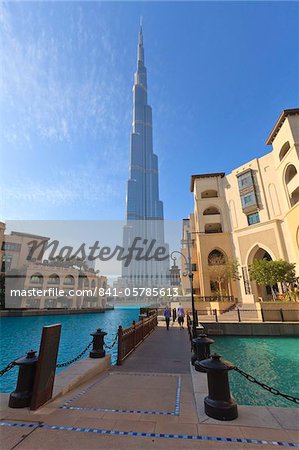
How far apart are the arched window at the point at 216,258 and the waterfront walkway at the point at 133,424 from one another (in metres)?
26.6

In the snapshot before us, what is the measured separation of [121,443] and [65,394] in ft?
7.37

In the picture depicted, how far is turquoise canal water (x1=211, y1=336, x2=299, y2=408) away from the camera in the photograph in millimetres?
6098

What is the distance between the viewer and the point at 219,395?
11.7 feet

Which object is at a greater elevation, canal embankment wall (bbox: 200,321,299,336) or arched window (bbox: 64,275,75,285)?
arched window (bbox: 64,275,75,285)

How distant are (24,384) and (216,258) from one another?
29.2m

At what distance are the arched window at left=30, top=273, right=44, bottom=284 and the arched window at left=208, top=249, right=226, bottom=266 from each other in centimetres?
4195

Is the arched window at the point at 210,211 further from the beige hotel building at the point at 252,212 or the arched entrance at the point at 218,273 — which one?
the arched entrance at the point at 218,273

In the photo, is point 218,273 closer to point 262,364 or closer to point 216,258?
point 216,258

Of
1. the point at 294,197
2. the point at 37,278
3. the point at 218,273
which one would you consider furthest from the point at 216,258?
the point at 37,278

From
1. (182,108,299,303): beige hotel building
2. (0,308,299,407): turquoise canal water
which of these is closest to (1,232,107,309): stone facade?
(182,108,299,303): beige hotel building

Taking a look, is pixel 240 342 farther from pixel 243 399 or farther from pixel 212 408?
pixel 212 408

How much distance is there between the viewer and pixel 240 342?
14.6 metres

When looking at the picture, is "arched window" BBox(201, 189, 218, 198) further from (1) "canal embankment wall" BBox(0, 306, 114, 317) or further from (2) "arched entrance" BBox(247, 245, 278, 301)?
(1) "canal embankment wall" BBox(0, 306, 114, 317)

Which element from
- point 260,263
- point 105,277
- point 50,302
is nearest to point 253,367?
point 260,263
